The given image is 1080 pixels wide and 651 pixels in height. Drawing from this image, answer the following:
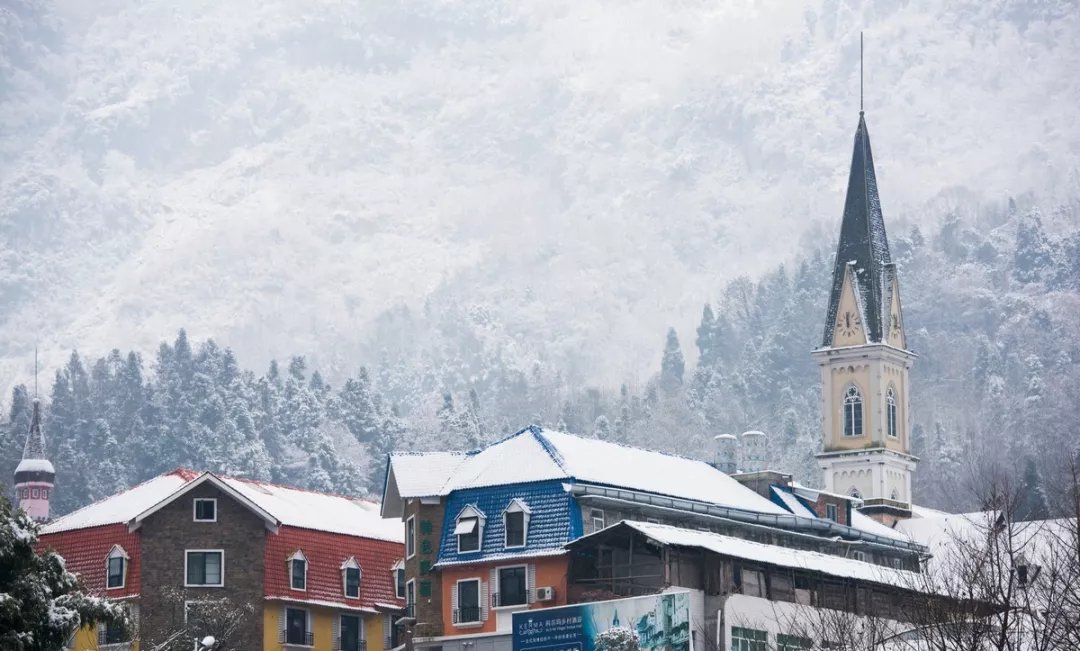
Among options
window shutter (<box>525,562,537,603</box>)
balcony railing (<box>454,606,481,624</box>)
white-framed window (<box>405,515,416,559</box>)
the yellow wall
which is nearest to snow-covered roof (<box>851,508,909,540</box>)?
white-framed window (<box>405,515,416,559</box>)

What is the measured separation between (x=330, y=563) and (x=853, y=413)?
6678cm

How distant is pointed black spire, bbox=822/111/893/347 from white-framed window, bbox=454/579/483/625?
73953 mm

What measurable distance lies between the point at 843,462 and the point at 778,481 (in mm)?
53963

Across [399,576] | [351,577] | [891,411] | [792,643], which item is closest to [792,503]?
[399,576]

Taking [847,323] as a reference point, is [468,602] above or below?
below

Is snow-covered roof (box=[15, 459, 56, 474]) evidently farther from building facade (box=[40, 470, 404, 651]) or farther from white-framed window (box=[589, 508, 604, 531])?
white-framed window (box=[589, 508, 604, 531])

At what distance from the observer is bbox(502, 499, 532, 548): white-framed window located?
92500 mm

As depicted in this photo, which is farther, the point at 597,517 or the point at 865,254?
the point at 865,254

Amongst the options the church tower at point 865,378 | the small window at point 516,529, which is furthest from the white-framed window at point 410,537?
the church tower at point 865,378

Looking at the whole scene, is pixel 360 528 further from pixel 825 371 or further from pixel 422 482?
pixel 825 371

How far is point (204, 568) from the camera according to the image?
9919cm

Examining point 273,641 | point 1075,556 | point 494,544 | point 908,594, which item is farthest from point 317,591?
point 1075,556

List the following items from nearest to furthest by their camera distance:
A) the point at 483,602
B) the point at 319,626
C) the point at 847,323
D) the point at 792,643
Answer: the point at 792,643, the point at 483,602, the point at 319,626, the point at 847,323

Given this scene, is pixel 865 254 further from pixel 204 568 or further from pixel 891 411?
pixel 204 568
